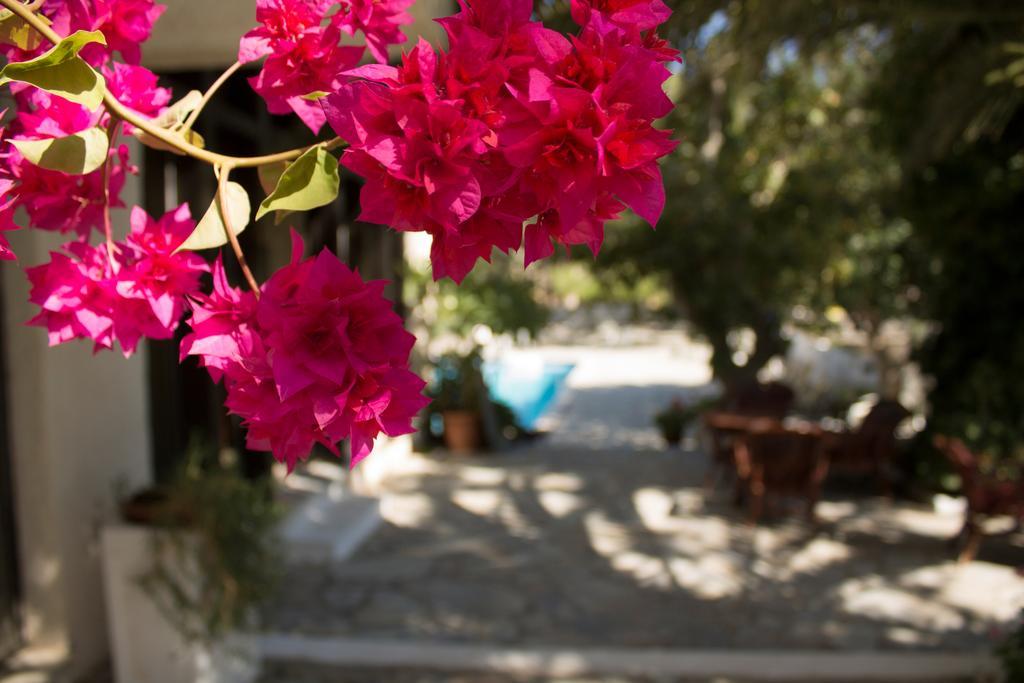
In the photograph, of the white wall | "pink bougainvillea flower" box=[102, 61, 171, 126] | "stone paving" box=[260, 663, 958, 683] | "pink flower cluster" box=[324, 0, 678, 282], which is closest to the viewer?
"pink flower cluster" box=[324, 0, 678, 282]

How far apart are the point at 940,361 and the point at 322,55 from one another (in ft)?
24.7

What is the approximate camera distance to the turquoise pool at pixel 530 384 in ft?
53.8

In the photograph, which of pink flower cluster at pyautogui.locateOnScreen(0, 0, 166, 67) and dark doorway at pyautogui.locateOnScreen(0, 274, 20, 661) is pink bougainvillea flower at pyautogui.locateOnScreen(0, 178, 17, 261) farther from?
dark doorway at pyautogui.locateOnScreen(0, 274, 20, 661)

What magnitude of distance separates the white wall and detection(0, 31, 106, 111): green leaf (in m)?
3.23

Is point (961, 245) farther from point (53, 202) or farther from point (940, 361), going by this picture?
point (53, 202)

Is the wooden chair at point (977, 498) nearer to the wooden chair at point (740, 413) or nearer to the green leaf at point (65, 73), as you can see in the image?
the wooden chair at point (740, 413)

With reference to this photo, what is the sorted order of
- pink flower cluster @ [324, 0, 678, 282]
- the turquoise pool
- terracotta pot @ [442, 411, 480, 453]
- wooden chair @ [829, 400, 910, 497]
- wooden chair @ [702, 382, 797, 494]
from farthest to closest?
the turquoise pool < terracotta pot @ [442, 411, 480, 453] < wooden chair @ [702, 382, 797, 494] < wooden chair @ [829, 400, 910, 497] < pink flower cluster @ [324, 0, 678, 282]

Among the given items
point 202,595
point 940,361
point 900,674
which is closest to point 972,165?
point 940,361

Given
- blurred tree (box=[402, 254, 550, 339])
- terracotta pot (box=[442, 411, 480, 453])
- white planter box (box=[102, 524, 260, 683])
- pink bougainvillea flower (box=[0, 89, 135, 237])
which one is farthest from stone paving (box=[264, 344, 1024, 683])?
pink bougainvillea flower (box=[0, 89, 135, 237])

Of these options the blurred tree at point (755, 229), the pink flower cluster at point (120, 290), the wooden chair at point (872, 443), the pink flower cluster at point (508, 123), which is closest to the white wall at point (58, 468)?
the pink flower cluster at point (120, 290)

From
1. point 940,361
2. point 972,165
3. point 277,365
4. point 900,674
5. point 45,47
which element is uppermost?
point 972,165

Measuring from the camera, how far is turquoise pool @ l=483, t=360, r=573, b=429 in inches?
645

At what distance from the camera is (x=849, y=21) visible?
4910 millimetres

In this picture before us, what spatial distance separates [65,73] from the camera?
728mm
